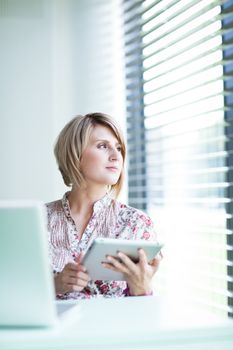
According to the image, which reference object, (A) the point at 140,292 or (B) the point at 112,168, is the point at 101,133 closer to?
(B) the point at 112,168

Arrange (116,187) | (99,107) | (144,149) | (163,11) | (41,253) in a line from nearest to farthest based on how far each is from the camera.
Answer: (41,253)
(116,187)
(163,11)
(144,149)
(99,107)

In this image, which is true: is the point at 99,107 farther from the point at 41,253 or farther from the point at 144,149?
the point at 41,253

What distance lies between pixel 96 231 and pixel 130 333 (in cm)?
93

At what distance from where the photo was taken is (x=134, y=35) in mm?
3092

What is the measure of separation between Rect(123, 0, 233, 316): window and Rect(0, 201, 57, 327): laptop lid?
126 cm

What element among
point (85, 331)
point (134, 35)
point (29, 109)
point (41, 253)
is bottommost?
point (85, 331)

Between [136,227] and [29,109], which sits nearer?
[136,227]

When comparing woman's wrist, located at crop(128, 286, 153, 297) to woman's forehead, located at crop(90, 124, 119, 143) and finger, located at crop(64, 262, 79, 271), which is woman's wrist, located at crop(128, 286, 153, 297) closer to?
finger, located at crop(64, 262, 79, 271)

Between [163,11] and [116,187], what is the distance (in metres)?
1.00

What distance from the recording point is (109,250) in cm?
137

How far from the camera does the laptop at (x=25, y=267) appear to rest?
982 millimetres

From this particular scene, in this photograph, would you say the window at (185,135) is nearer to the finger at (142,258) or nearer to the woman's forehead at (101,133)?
the woman's forehead at (101,133)

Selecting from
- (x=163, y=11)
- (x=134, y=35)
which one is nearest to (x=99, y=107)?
(x=134, y=35)

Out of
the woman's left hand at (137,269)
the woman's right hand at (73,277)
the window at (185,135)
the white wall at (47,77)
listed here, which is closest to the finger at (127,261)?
the woman's left hand at (137,269)
